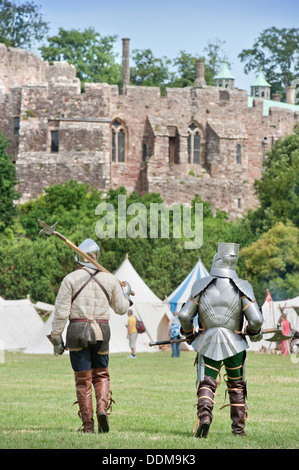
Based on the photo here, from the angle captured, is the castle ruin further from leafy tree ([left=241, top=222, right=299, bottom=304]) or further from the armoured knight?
the armoured knight

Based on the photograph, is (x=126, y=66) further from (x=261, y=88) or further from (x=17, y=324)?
(x=17, y=324)

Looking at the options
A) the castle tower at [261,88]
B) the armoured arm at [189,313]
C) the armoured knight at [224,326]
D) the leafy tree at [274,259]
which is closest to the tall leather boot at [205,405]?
the armoured knight at [224,326]

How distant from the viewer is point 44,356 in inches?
1246

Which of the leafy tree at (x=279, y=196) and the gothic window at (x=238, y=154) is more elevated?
the gothic window at (x=238, y=154)

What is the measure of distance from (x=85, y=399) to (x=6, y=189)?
45337 millimetres

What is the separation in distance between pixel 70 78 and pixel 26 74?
3.18 m

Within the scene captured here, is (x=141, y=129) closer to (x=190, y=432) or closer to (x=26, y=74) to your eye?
(x=26, y=74)

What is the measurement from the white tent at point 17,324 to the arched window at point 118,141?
97.6 feet

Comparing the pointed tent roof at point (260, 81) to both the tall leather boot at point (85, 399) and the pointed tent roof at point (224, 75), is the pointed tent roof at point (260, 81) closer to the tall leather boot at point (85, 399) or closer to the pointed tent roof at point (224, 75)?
the pointed tent roof at point (224, 75)

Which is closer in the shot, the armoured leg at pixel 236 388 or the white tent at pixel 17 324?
the armoured leg at pixel 236 388

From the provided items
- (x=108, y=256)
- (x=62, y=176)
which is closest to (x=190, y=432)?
(x=108, y=256)

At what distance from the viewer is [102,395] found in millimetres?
11719

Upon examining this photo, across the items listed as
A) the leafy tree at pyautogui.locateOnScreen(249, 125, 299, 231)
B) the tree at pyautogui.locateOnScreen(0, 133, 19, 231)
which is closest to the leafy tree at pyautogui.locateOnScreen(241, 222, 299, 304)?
the leafy tree at pyautogui.locateOnScreen(249, 125, 299, 231)

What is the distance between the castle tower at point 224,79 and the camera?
83.8 m
